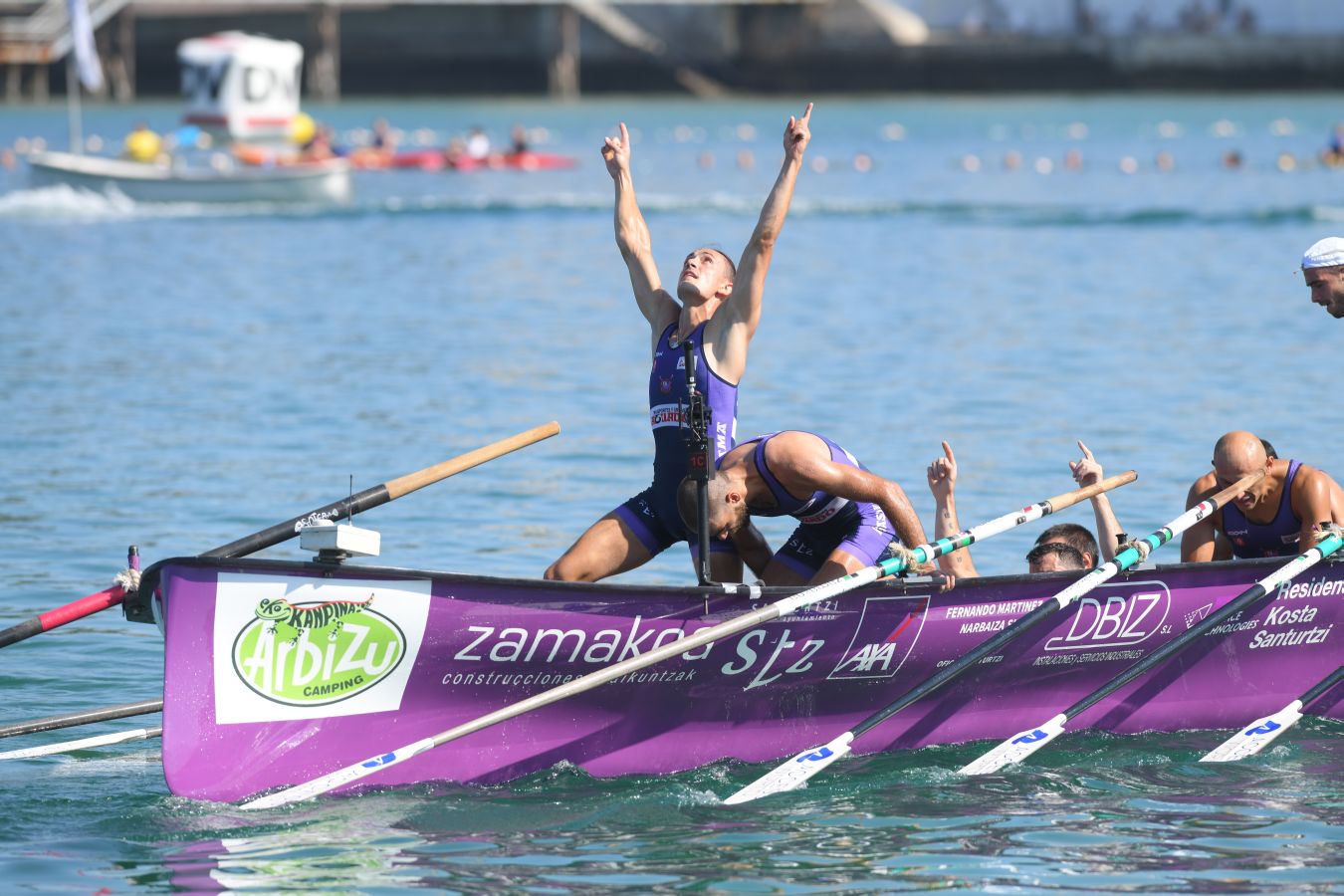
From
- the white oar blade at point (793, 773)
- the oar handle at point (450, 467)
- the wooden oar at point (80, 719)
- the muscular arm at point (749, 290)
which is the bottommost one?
the white oar blade at point (793, 773)

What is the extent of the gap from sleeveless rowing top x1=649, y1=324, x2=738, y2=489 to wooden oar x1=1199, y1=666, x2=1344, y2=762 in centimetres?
265

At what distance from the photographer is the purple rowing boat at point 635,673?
7730mm

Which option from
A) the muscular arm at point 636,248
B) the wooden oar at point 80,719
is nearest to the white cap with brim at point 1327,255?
the muscular arm at point 636,248

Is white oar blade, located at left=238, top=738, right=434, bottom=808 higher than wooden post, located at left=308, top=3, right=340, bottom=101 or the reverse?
the reverse

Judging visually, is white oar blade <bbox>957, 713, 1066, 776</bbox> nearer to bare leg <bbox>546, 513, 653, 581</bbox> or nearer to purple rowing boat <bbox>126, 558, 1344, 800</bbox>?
purple rowing boat <bbox>126, 558, 1344, 800</bbox>

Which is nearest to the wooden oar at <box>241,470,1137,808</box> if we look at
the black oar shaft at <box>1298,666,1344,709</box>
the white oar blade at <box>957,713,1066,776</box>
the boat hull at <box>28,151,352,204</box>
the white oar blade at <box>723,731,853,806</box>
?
the white oar blade at <box>723,731,853,806</box>

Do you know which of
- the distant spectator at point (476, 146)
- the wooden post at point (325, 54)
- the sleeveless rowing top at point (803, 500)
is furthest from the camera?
the wooden post at point (325, 54)

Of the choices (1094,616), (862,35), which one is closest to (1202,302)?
(1094,616)

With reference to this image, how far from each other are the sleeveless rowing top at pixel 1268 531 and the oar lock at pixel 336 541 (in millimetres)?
4263

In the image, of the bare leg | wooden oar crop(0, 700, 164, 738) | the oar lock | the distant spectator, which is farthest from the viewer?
the distant spectator

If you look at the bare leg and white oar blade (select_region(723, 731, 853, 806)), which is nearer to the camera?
white oar blade (select_region(723, 731, 853, 806))

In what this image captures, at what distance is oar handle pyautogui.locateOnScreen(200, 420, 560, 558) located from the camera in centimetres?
800

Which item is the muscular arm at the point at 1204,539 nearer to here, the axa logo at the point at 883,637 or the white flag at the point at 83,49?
the axa logo at the point at 883,637

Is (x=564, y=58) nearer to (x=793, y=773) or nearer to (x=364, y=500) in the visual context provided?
(x=364, y=500)
